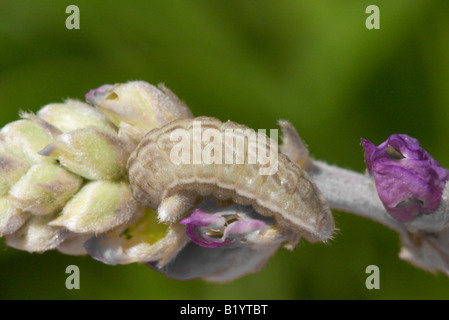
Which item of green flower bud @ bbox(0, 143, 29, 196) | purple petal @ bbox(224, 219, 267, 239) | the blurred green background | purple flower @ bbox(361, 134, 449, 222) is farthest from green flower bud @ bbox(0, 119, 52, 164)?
the blurred green background

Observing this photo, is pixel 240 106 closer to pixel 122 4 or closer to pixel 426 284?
pixel 122 4

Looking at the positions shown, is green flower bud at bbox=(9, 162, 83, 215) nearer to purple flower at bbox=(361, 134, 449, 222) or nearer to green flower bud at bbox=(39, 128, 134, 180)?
green flower bud at bbox=(39, 128, 134, 180)

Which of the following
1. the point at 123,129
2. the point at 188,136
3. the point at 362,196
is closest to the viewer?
the point at 188,136

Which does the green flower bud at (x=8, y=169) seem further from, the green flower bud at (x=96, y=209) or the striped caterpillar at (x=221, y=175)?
the striped caterpillar at (x=221, y=175)

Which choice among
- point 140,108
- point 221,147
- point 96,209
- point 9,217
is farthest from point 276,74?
point 9,217

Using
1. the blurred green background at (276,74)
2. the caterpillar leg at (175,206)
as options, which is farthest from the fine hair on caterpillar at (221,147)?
the blurred green background at (276,74)

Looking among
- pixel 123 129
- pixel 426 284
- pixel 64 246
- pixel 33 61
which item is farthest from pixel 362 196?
pixel 33 61

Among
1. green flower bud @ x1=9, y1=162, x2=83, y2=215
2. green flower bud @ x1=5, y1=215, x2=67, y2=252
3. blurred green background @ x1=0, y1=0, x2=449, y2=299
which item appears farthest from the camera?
blurred green background @ x1=0, y1=0, x2=449, y2=299
